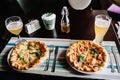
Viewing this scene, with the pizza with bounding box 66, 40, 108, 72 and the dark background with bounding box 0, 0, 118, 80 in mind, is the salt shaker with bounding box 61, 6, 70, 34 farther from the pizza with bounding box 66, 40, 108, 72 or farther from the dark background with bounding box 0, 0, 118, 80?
the dark background with bounding box 0, 0, 118, 80

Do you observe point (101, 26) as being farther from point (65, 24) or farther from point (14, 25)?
point (14, 25)

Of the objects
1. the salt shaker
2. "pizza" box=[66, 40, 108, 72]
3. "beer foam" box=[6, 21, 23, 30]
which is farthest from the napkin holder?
"pizza" box=[66, 40, 108, 72]

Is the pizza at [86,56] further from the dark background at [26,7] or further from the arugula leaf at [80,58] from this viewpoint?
the dark background at [26,7]

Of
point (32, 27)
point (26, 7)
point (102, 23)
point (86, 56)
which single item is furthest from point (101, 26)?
point (26, 7)

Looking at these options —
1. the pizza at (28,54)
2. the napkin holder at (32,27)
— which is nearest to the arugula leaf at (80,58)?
the pizza at (28,54)

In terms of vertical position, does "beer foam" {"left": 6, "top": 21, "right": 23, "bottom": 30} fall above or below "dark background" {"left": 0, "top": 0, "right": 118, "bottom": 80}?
above

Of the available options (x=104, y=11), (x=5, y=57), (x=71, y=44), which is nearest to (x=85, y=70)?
(x=71, y=44)

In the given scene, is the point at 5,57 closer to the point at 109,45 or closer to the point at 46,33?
the point at 46,33
